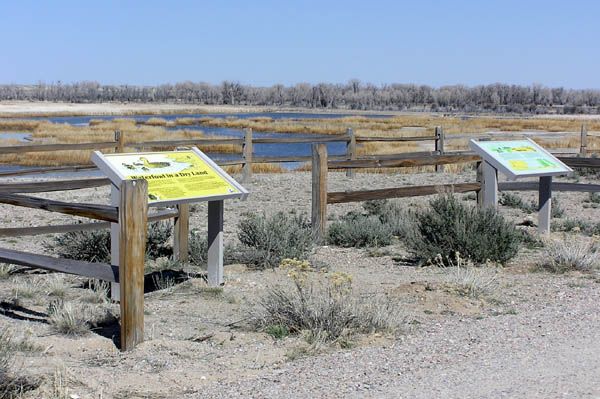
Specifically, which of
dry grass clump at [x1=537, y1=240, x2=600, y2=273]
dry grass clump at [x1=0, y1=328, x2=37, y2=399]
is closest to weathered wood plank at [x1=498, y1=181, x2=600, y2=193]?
dry grass clump at [x1=537, y1=240, x2=600, y2=273]

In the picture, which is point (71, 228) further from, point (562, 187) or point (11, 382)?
point (562, 187)

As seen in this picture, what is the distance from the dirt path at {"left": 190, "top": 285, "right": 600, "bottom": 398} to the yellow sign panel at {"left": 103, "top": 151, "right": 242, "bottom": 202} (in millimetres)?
2628

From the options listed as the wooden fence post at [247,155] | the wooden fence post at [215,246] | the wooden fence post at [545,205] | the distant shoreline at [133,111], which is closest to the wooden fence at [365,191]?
the wooden fence post at [545,205]

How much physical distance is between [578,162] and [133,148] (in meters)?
11.1

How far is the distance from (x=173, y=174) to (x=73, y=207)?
152 centimetres

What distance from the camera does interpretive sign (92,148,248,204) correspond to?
8242mm

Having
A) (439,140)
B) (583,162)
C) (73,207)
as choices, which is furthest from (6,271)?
(439,140)

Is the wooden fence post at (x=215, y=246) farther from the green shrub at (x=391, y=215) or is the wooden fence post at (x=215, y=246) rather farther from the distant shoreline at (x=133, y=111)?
the distant shoreline at (x=133, y=111)

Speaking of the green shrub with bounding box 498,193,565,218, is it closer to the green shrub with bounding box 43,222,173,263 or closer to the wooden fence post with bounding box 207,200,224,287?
the wooden fence post with bounding box 207,200,224,287

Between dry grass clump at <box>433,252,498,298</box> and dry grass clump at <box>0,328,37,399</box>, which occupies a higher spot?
dry grass clump at <box>0,328,37,399</box>

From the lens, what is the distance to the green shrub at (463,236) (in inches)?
396

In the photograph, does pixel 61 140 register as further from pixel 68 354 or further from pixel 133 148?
pixel 68 354

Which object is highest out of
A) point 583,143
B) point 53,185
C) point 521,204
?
point 53,185

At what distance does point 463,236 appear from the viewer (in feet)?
33.0
